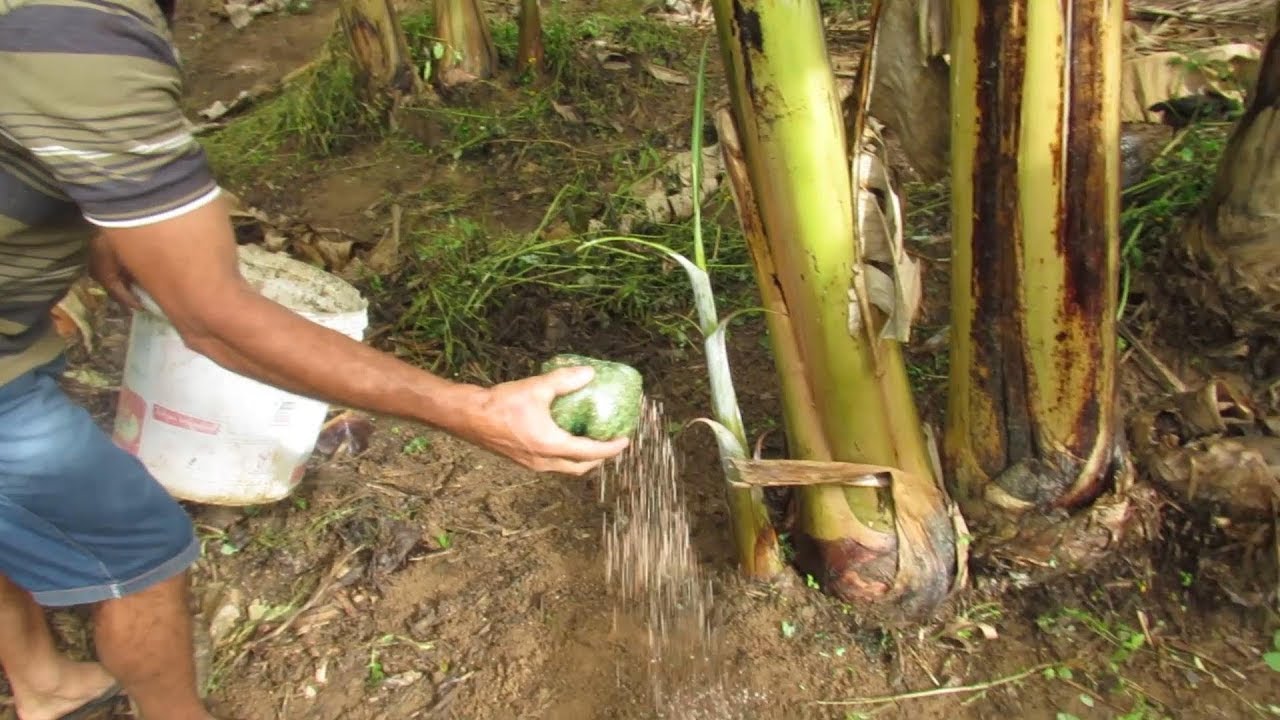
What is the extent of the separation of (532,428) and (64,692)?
1.27m

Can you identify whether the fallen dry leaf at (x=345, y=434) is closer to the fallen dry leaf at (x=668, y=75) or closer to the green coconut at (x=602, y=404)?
the green coconut at (x=602, y=404)

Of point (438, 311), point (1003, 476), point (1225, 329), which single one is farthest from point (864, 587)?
point (438, 311)

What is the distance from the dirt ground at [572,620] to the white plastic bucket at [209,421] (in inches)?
8.0

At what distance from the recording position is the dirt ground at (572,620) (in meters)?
1.85

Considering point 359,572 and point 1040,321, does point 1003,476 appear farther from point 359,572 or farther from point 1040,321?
point 359,572

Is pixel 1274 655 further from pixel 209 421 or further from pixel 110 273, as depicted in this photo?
pixel 110 273

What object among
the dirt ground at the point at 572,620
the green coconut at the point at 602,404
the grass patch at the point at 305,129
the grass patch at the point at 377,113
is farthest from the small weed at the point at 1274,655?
the grass patch at the point at 305,129

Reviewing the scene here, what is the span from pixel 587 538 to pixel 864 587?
65 centimetres

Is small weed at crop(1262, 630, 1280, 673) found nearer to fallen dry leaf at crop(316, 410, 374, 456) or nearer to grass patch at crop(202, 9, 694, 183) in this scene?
fallen dry leaf at crop(316, 410, 374, 456)

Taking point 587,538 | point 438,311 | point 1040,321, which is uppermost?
point 1040,321

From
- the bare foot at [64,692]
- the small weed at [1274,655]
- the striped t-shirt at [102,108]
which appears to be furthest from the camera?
the bare foot at [64,692]

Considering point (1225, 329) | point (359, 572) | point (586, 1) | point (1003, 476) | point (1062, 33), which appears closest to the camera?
point (1062, 33)

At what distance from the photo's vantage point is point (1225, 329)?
2057 millimetres

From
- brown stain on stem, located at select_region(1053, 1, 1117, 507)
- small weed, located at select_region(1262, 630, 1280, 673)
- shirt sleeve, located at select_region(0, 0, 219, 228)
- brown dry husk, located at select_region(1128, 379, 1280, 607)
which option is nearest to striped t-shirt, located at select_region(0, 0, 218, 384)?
shirt sleeve, located at select_region(0, 0, 219, 228)
